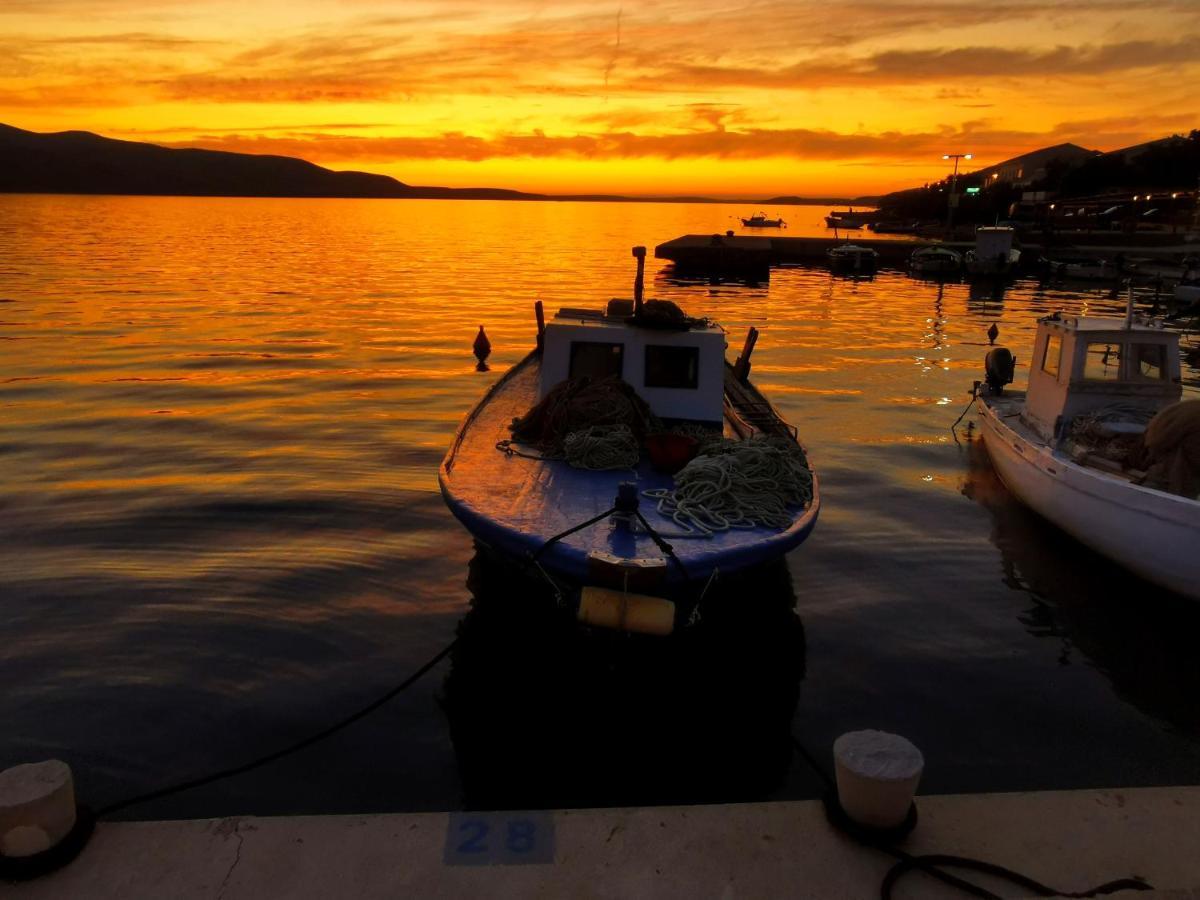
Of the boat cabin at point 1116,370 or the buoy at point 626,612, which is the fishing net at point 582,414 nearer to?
the buoy at point 626,612

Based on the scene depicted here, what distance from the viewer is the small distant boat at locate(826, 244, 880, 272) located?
6650 cm

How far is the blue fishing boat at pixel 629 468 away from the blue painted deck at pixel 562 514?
2cm

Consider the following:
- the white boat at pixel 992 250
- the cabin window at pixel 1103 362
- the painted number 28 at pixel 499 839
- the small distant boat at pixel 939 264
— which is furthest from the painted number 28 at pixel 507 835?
the small distant boat at pixel 939 264

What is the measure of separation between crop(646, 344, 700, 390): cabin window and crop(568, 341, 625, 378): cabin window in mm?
428

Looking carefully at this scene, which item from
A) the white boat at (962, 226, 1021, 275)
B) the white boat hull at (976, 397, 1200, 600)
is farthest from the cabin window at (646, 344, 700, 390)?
the white boat at (962, 226, 1021, 275)

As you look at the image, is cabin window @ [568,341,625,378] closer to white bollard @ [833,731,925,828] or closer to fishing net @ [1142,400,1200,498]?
fishing net @ [1142,400,1200,498]

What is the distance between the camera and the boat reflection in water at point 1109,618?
9.08 meters

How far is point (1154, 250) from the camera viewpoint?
73062 millimetres

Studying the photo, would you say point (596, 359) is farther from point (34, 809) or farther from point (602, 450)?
point (34, 809)

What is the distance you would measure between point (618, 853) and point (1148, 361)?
1259cm

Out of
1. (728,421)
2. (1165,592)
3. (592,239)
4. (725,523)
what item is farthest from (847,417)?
(592,239)

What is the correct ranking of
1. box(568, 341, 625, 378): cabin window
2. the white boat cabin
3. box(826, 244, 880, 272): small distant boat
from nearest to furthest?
the white boat cabin
box(568, 341, 625, 378): cabin window
box(826, 244, 880, 272): small distant boat

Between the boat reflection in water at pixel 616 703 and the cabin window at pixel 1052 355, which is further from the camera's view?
the cabin window at pixel 1052 355

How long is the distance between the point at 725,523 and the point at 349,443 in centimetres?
1099
